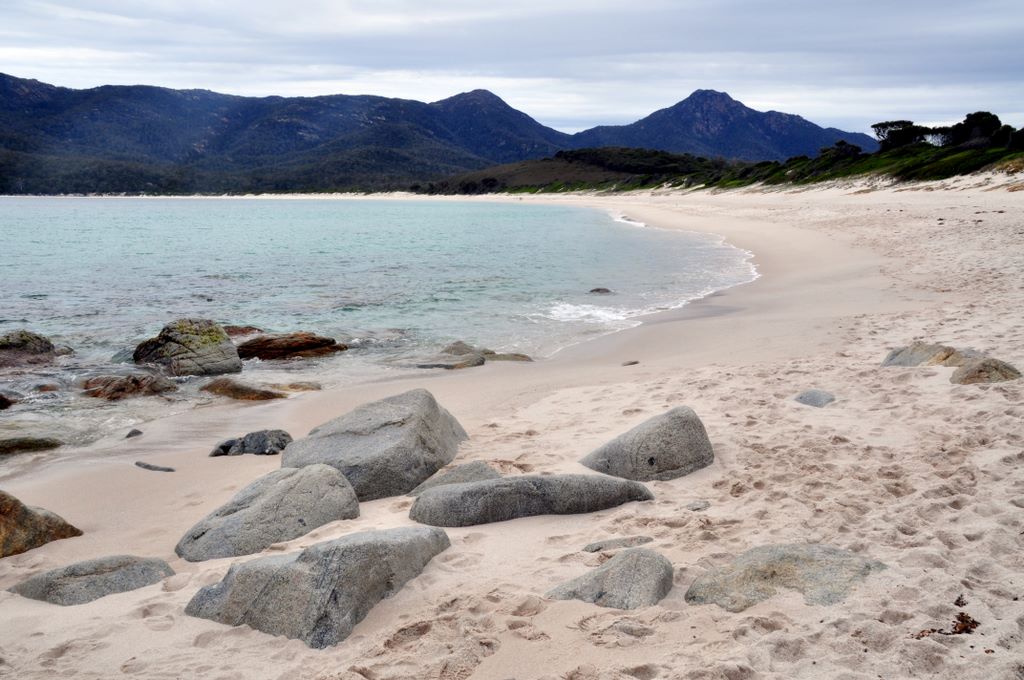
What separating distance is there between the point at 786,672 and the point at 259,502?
3.49 meters

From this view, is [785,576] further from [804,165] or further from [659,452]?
[804,165]

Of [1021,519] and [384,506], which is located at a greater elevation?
[1021,519]

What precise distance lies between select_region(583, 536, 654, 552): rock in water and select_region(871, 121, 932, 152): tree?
66634mm

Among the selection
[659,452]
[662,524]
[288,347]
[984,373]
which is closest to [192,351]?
[288,347]

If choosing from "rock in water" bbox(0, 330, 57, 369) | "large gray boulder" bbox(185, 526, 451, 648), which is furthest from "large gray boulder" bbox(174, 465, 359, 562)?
"rock in water" bbox(0, 330, 57, 369)

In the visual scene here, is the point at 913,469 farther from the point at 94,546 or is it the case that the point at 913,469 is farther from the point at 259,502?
the point at 94,546

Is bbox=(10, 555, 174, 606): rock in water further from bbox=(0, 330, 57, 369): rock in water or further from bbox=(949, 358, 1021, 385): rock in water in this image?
bbox=(0, 330, 57, 369): rock in water

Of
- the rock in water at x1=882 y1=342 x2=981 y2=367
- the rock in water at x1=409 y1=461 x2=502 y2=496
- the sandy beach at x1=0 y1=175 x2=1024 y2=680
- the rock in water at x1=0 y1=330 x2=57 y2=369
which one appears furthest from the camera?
the rock in water at x1=0 y1=330 x2=57 y2=369

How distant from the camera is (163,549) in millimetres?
4984

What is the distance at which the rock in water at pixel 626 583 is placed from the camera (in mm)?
3629

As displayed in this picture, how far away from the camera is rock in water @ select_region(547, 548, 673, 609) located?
3.63m

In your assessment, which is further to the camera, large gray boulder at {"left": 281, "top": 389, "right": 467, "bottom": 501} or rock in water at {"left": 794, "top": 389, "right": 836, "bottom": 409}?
rock in water at {"left": 794, "top": 389, "right": 836, "bottom": 409}

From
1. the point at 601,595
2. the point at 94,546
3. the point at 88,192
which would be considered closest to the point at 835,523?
the point at 601,595

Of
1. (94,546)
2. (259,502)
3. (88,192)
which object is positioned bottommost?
(94,546)
